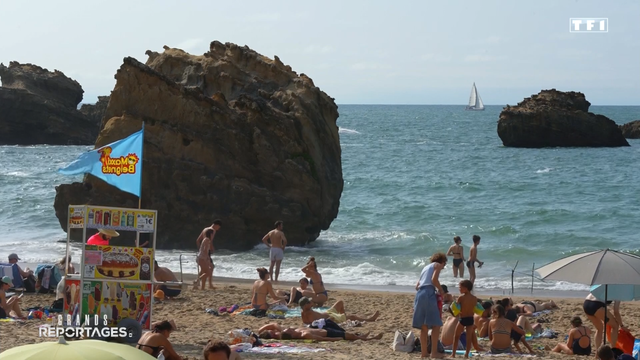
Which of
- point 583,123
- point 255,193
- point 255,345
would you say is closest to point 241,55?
point 255,193

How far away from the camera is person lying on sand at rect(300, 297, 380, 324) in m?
12.3

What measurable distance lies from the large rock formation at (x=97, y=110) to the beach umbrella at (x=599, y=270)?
58797 mm

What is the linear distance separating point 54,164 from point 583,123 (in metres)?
37.6

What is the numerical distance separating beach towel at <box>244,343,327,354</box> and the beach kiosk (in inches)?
57.8

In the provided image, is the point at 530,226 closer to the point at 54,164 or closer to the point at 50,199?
the point at 50,199

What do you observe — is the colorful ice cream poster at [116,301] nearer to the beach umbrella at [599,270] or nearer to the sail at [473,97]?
the beach umbrella at [599,270]

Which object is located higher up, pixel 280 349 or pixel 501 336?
pixel 501 336

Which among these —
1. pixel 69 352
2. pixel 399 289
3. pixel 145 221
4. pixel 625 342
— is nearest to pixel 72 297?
pixel 145 221

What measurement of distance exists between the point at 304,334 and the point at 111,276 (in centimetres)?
273

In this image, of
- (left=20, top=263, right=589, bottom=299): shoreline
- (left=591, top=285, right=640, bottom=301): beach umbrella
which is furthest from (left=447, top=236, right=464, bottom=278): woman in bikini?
(left=591, top=285, right=640, bottom=301): beach umbrella

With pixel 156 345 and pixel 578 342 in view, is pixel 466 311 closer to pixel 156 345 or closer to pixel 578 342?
pixel 578 342

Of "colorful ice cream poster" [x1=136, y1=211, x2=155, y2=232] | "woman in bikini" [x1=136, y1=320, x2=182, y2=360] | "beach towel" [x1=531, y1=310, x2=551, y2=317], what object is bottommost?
"beach towel" [x1=531, y1=310, x2=551, y2=317]

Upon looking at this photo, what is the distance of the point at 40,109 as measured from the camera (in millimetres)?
61281

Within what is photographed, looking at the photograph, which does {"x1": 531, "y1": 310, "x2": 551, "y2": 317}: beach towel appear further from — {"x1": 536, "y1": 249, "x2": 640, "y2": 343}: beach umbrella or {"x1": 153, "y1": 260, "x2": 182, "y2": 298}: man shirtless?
{"x1": 153, "y1": 260, "x2": 182, "y2": 298}: man shirtless
